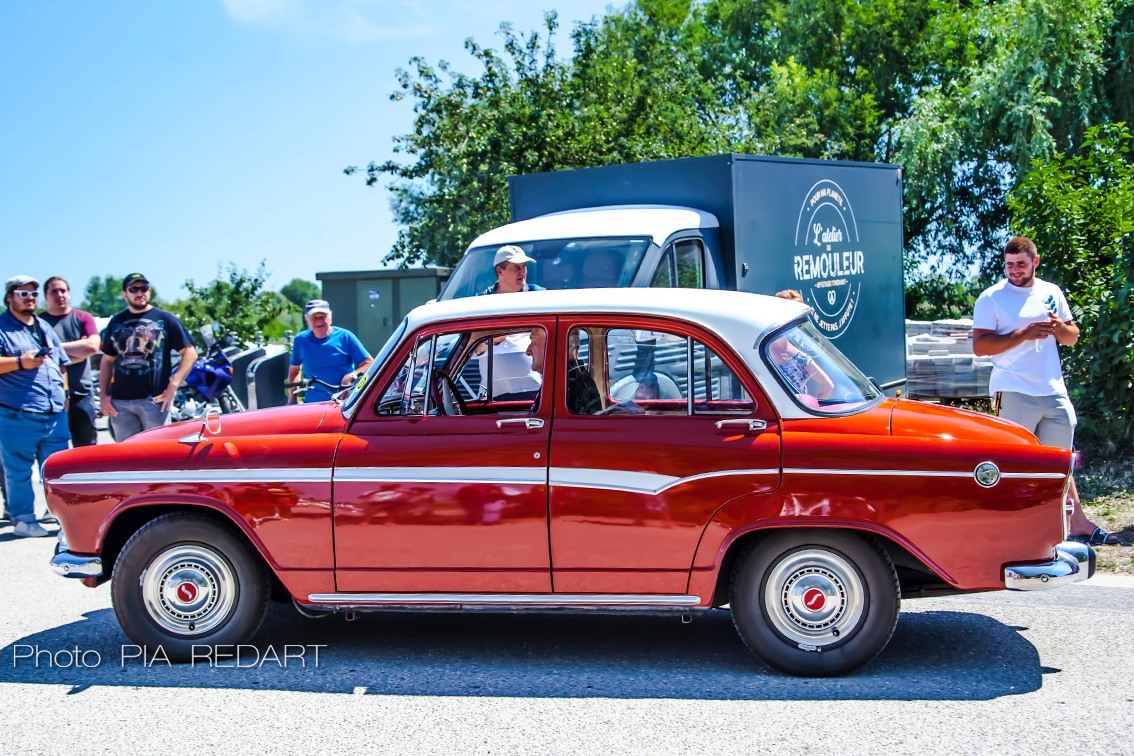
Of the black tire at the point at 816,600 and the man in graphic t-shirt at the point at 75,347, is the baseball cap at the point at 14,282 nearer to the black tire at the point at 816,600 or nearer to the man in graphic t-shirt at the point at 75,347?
the man in graphic t-shirt at the point at 75,347

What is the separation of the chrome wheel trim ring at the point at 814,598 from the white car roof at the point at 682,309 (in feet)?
2.06

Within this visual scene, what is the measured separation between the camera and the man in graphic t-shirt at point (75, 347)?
9227mm

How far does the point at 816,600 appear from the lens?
4.80 meters

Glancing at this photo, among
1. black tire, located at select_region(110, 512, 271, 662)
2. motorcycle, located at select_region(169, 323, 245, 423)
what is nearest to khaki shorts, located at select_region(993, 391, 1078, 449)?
black tire, located at select_region(110, 512, 271, 662)

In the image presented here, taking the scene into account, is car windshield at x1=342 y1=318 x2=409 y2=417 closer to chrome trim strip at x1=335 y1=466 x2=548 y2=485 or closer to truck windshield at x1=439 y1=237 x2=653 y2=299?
chrome trim strip at x1=335 y1=466 x2=548 y2=485

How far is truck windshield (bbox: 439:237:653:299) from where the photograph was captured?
8.56m

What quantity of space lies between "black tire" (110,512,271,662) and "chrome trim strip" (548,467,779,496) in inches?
60.2

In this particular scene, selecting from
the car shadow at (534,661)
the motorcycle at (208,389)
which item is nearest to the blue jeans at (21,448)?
the car shadow at (534,661)

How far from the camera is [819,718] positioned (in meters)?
4.38

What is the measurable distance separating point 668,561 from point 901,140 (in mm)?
21614

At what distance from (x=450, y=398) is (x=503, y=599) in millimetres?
954

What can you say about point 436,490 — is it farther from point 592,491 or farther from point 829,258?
point 829,258

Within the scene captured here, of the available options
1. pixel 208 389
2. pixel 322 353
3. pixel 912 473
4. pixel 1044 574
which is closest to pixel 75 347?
pixel 322 353

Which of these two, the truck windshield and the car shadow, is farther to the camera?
the truck windshield
